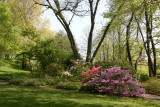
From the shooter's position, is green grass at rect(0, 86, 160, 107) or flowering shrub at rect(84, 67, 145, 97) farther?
flowering shrub at rect(84, 67, 145, 97)

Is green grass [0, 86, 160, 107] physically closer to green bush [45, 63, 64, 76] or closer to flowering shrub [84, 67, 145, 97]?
flowering shrub [84, 67, 145, 97]

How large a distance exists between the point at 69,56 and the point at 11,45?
7895 mm

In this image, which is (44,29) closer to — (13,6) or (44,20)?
(44,20)

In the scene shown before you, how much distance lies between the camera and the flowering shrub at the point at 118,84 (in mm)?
6887

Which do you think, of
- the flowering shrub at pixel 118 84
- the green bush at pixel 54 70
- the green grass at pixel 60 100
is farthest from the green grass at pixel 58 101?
the green bush at pixel 54 70

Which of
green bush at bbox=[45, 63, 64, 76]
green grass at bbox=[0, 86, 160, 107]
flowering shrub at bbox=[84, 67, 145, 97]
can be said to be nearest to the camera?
green grass at bbox=[0, 86, 160, 107]

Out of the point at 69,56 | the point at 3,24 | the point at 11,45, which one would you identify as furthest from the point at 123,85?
the point at 3,24

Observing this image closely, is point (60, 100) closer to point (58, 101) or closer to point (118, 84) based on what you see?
point (58, 101)

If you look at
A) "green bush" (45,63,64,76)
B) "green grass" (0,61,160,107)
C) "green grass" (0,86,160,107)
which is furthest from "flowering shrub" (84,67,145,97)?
"green bush" (45,63,64,76)

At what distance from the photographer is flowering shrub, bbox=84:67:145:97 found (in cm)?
689

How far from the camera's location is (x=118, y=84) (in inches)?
273

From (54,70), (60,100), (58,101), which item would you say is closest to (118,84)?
(60,100)

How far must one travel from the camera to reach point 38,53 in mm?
14734

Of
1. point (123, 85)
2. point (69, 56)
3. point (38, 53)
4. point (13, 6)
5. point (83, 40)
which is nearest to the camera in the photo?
point (123, 85)
